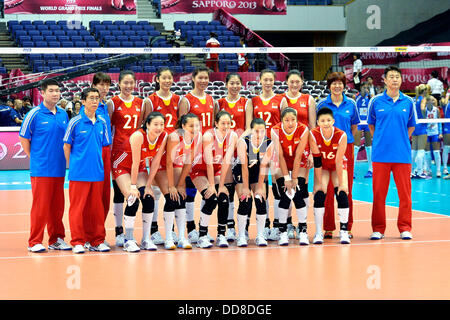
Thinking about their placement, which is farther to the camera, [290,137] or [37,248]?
[290,137]

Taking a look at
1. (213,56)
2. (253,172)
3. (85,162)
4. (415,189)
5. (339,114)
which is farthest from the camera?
(213,56)

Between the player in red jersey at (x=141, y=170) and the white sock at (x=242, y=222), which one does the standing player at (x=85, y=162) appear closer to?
the player in red jersey at (x=141, y=170)

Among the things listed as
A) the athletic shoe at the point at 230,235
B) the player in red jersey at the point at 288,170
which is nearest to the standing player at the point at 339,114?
the player in red jersey at the point at 288,170

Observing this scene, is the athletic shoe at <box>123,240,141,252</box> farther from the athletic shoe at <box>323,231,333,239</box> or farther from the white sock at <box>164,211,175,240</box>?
the athletic shoe at <box>323,231,333,239</box>

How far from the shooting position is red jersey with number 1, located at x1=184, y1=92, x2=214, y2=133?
692 cm

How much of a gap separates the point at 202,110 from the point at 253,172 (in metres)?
0.88

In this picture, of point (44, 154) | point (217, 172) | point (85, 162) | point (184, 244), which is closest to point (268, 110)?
point (217, 172)

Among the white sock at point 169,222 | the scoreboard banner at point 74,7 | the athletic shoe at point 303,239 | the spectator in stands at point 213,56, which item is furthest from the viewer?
the scoreboard banner at point 74,7

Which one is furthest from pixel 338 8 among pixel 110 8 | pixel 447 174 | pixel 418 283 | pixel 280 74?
pixel 418 283

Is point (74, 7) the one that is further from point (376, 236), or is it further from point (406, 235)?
point (406, 235)

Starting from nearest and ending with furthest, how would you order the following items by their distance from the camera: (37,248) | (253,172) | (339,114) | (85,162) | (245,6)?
(85,162) < (37,248) < (253,172) < (339,114) < (245,6)

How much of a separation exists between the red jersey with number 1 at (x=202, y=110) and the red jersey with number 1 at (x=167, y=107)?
0.55 feet

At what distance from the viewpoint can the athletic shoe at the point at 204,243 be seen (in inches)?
258

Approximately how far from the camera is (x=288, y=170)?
6898mm
